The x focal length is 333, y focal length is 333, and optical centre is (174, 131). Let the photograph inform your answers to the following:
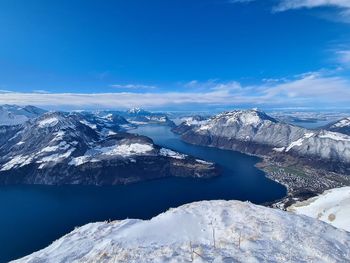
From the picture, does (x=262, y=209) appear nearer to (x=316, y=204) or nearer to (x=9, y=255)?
(x=316, y=204)

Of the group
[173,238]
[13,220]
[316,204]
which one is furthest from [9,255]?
[173,238]

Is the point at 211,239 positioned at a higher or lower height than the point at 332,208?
higher

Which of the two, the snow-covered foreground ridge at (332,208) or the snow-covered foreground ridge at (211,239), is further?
the snow-covered foreground ridge at (332,208)

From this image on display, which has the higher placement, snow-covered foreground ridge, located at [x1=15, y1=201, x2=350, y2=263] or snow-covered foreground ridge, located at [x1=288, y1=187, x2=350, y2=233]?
snow-covered foreground ridge, located at [x1=15, y1=201, x2=350, y2=263]

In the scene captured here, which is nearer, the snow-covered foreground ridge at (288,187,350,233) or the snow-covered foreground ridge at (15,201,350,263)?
the snow-covered foreground ridge at (15,201,350,263)

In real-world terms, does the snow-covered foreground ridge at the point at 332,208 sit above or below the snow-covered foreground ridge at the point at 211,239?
below
